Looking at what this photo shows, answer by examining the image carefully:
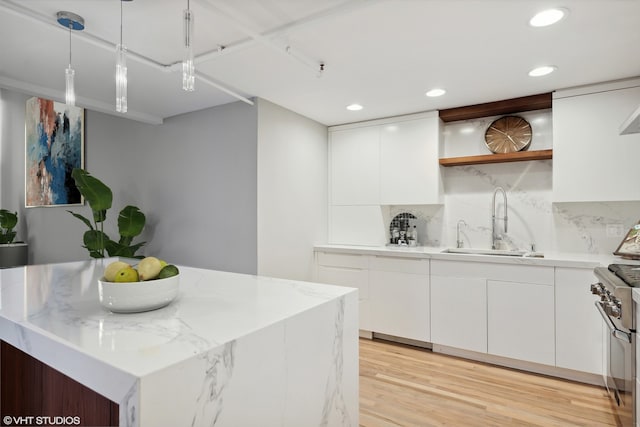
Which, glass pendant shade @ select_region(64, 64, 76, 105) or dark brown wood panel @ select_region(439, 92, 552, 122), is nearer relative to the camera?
glass pendant shade @ select_region(64, 64, 76, 105)

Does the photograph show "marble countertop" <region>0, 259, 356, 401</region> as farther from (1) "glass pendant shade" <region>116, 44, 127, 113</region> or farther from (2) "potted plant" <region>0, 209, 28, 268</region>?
(2) "potted plant" <region>0, 209, 28, 268</region>


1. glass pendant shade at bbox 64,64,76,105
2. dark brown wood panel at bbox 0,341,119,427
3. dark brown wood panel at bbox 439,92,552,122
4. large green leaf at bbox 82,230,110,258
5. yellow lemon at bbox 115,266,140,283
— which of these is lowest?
dark brown wood panel at bbox 0,341,119,427

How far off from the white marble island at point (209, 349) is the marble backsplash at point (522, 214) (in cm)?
245

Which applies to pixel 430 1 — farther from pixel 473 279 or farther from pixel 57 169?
pixel 57 169

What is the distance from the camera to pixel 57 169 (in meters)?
4.97

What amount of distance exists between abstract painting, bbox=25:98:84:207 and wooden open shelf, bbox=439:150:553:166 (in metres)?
4.56

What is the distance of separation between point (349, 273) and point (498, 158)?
5.69ft

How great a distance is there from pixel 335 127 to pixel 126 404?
3.59 metres

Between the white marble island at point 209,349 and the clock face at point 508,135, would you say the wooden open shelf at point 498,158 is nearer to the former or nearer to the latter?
the clock face at point 508,135

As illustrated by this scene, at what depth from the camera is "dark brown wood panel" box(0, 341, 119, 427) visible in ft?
3.10

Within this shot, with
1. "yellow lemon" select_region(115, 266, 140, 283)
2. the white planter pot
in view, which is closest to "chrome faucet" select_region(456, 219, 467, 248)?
"yellow lemon" select_region(115, 266, 140, 283)

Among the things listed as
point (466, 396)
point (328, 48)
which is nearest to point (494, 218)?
point (466, 396)

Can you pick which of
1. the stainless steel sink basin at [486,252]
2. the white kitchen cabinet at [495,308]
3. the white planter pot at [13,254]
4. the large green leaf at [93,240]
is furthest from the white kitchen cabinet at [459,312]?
the white planter pot at [13,254]

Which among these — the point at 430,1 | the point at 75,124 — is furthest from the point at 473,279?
the point at 75,124
